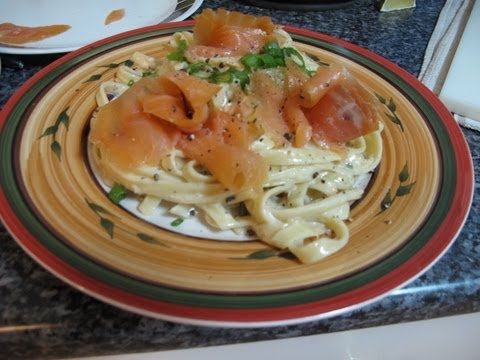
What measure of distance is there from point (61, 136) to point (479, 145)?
123 centimetres

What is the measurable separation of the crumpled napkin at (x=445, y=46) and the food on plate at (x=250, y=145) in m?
0.59

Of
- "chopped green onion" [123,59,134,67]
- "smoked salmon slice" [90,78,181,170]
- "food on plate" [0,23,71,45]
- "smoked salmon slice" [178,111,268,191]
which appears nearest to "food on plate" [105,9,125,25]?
"food on plate" [0,23,71,45]

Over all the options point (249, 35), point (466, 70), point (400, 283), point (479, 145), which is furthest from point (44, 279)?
point (466, 70)

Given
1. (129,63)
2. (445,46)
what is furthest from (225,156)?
(445,46)

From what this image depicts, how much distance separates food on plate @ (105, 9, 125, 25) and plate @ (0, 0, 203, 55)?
10 millimetres

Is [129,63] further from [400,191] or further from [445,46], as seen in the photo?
[445,46]

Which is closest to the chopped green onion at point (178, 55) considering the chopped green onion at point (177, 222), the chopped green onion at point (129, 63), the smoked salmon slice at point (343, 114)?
the chopped green onion at point (129, 63)

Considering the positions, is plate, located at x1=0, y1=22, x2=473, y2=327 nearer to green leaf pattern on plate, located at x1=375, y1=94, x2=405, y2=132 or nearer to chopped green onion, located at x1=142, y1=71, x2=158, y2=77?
green leaf pattern on plate, located at x1=375, y1=94, x2=405, y2=132

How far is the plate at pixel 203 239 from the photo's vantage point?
2.75 ft

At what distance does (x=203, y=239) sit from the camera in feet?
3.30

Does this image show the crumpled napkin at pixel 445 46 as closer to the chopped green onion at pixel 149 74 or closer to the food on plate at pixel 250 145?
the food on plate at pixel 250 145

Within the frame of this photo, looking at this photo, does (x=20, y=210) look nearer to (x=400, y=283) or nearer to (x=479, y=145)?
(x=400, y=283)

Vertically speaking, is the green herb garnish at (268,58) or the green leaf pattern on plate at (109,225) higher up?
the green herb garnish at (268,58)

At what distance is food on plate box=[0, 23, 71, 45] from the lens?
1.68 m
